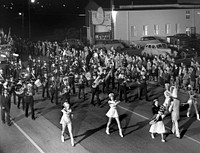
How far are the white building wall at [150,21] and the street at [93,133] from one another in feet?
93.2

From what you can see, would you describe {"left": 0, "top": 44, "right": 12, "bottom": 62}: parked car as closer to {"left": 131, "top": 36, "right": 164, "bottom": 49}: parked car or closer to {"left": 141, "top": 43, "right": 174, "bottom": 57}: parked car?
{"left": 141, "top": 43, "right": 174, "bottom": 57}: parked car

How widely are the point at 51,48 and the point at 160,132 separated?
993 inches

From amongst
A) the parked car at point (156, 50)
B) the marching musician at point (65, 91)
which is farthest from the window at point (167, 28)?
the marching musician at point (65, 91)

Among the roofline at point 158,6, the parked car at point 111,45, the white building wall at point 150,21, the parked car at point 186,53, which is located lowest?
the parked car at point 186,53

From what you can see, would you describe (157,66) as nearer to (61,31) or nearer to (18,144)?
(18,144)

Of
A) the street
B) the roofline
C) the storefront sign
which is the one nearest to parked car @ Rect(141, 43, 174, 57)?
the storefront sign

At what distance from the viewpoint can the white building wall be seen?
47000 mm

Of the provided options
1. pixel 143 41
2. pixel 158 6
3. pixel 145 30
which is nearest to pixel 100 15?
pixel 145 30

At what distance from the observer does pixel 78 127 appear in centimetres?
1597

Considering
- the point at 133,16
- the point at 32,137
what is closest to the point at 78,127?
the point at 32,137

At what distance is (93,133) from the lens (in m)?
15.1

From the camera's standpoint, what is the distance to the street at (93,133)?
44.0 ft

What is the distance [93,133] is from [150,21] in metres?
35.2

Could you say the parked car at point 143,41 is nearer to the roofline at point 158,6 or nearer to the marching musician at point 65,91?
the roofline at point 158,6
